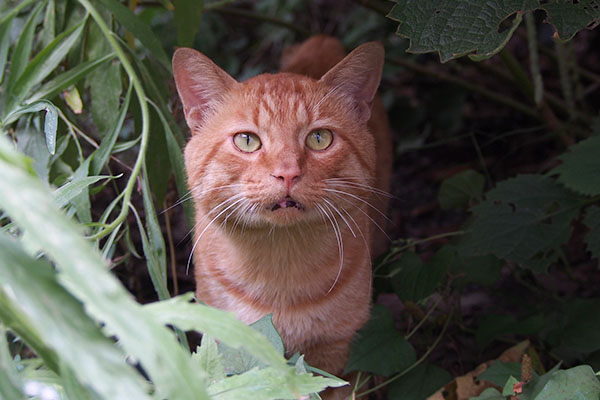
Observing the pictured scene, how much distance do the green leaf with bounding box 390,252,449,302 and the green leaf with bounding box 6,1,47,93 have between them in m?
1.59

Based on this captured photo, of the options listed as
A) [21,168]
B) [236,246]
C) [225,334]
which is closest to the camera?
[21,168]

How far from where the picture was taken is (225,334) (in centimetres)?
110

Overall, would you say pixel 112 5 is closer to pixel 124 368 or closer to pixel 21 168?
pixel 21 168

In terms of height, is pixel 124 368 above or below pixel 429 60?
above

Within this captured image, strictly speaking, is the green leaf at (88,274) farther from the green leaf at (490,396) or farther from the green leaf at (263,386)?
the green leaf at (490,396)

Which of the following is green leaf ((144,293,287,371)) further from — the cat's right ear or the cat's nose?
the cat's right ear

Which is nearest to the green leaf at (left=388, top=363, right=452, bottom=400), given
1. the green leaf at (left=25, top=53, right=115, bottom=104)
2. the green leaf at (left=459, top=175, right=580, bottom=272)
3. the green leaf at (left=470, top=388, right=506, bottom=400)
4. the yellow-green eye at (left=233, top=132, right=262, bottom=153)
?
the green leaf at (left=470, top=388, right=506, bottom=400)

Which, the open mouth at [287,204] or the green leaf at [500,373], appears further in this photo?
the green leaf at [500,373]

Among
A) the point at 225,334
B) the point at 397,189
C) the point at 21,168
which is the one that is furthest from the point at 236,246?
the point at 397,189

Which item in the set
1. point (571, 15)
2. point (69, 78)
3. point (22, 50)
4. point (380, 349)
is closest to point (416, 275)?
point (380, 349)

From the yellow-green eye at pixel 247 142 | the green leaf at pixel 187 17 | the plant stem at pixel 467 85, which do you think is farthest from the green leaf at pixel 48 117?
the plant stem at pixel 467 85

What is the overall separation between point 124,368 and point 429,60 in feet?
14.2

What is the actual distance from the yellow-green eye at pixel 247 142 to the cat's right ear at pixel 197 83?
0.22m

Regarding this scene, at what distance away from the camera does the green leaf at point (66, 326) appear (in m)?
0.84
